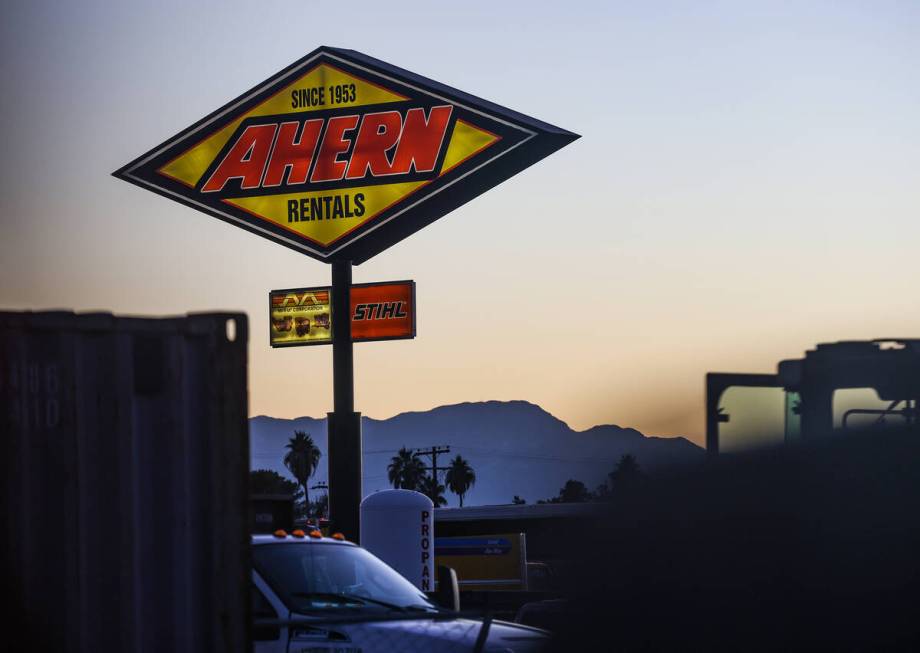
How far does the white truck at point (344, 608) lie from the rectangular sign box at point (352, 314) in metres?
14.7

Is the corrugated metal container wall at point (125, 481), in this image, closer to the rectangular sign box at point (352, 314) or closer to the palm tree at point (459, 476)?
the rectangular sign box at point (352, 314)

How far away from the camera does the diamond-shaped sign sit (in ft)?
79.2

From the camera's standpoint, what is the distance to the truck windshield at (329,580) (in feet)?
31.0

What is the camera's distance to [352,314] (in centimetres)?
2528

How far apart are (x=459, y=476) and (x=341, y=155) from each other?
13506 centimetres

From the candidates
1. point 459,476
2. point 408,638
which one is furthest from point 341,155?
point 459,476

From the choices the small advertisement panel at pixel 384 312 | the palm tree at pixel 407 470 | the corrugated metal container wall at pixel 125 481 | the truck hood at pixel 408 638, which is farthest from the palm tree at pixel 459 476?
the corrugated metal container wall at pixel 125 481

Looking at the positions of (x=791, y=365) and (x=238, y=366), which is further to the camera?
(x=791, y=365)

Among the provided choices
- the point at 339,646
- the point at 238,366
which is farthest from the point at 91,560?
the point at 339,646

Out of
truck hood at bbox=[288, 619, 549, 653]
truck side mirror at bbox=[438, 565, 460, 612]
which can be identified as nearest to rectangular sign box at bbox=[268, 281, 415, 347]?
truck side mirror at bbox=[438, 565, 460, 612]

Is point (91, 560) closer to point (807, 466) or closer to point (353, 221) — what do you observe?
point (807, 466)

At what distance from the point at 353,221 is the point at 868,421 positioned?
18476 millimetres

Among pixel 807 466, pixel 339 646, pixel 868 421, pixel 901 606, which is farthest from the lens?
pixel 339 646

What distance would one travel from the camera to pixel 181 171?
26156mm
